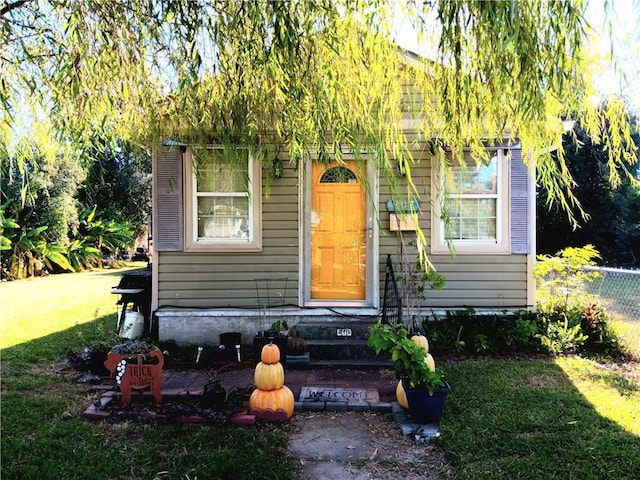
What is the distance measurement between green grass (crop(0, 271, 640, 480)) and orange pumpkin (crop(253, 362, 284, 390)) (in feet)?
1.07

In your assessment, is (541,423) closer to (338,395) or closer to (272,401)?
(338,395)

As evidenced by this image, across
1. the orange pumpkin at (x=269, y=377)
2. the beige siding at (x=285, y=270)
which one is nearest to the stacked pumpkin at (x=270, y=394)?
the orange pumpkin at (x=269, y=377)

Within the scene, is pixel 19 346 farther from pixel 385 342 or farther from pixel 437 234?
pixel 437 234

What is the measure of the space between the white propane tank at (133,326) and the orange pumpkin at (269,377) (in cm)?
296

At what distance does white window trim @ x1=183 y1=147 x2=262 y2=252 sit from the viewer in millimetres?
6141

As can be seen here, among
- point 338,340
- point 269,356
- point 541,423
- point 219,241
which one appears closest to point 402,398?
point 541,423

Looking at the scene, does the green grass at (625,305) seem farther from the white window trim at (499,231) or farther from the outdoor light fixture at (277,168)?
the outdoor light fixture at (277,168)

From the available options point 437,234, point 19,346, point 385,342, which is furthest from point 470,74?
point 19,346

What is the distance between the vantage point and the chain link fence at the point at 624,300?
5719 mm

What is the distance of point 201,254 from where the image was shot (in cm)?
618

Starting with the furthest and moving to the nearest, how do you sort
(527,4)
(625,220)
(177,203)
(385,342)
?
(625,220)
(177,203)
(385,342)
(527,4)

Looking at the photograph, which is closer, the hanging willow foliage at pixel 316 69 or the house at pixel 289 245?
the hanging willow foliage at pixel 316 69

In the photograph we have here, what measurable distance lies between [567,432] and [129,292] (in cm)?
530

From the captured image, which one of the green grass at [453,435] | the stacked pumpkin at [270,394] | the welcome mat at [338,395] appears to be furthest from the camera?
the welcome mat at [338,395]
